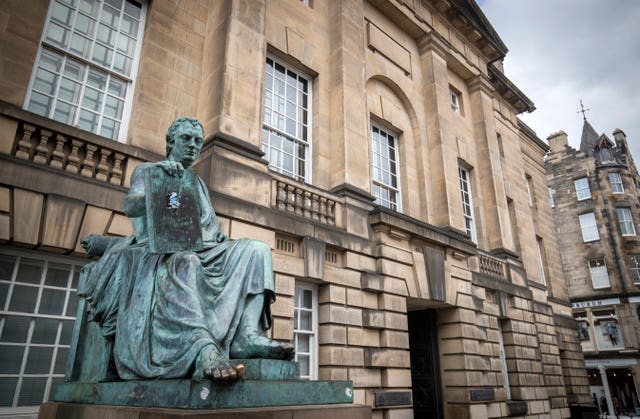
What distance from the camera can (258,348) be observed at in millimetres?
3266

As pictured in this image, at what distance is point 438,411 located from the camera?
1107cm

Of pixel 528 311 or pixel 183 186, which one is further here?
pixel 528 311

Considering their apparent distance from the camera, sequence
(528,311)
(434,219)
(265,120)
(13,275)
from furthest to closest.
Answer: (528,311), (434,219), (265,120), (13,275)

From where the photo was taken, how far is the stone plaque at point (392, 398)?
335 inches

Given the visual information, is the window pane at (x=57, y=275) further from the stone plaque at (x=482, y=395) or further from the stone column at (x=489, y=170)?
the stone column at (x=489, y=170)

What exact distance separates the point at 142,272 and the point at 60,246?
2715 millimetres

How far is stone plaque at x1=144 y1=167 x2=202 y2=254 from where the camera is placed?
3.45 meters

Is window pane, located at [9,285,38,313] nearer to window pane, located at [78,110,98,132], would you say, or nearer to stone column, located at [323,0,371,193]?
window pane, located at [78,110,98,132]

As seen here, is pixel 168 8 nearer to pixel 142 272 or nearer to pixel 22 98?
pixel 22 98

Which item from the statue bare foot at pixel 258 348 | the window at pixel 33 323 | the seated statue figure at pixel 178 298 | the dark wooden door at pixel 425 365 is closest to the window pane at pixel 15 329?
the window at pixel 33 323

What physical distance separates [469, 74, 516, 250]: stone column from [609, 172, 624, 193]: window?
74.7ft

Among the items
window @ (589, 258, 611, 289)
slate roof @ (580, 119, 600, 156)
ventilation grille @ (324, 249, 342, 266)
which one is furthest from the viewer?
slate roof @ (580, 119, 600, 156)

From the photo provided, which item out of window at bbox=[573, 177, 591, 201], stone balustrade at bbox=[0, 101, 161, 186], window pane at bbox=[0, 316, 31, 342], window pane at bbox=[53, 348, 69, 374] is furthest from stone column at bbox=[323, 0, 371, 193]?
window at bbox=[573, 177, 591, 201]

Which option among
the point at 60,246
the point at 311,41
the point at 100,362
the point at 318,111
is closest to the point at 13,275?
the point at 60,246
